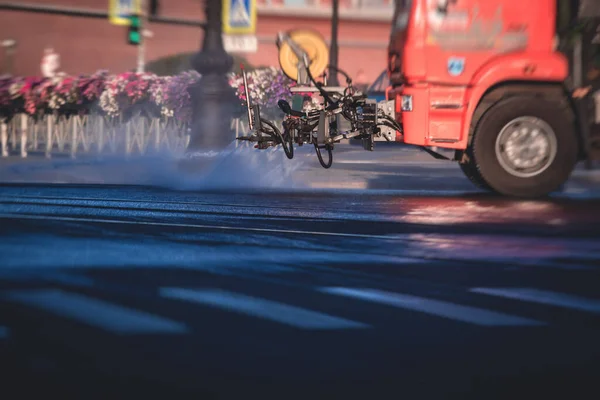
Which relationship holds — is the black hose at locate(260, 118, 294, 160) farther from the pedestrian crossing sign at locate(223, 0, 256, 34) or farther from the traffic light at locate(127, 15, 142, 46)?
the traffic light at locate(127, 15, 142, 46)

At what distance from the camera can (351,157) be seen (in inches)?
746

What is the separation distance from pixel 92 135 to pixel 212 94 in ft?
16.4

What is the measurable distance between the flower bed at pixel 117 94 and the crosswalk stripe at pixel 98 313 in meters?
14.1

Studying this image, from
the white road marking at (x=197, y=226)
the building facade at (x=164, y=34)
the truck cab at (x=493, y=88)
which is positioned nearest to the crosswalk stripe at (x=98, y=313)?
the white road marking at (x=197, y=226)

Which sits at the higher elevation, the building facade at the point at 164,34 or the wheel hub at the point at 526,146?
the building facade at the point at 164,34

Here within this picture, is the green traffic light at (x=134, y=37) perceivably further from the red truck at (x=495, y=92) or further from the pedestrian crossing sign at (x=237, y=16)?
the red truck at (x=495, y=92)

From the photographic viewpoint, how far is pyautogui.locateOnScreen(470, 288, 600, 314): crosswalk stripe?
5.11 metres

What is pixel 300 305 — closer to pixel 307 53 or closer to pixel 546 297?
pixel 546 297

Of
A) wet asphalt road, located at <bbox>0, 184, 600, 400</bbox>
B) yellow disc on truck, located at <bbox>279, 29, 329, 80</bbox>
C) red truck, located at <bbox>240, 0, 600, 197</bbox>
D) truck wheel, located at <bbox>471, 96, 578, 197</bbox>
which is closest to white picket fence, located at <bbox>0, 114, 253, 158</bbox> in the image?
yellow disc on truck, located at <bbox>279, 29, 329, 80</bbox>

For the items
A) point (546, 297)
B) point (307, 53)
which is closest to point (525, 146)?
point (307, 53)

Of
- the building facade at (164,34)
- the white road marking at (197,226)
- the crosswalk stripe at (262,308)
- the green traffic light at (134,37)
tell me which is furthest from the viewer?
the building facade at (164,34)

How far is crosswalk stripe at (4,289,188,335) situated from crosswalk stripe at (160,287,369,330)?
0.42 metres

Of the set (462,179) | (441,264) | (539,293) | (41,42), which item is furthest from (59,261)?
(41,42)

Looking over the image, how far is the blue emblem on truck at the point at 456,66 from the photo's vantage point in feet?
33.8
